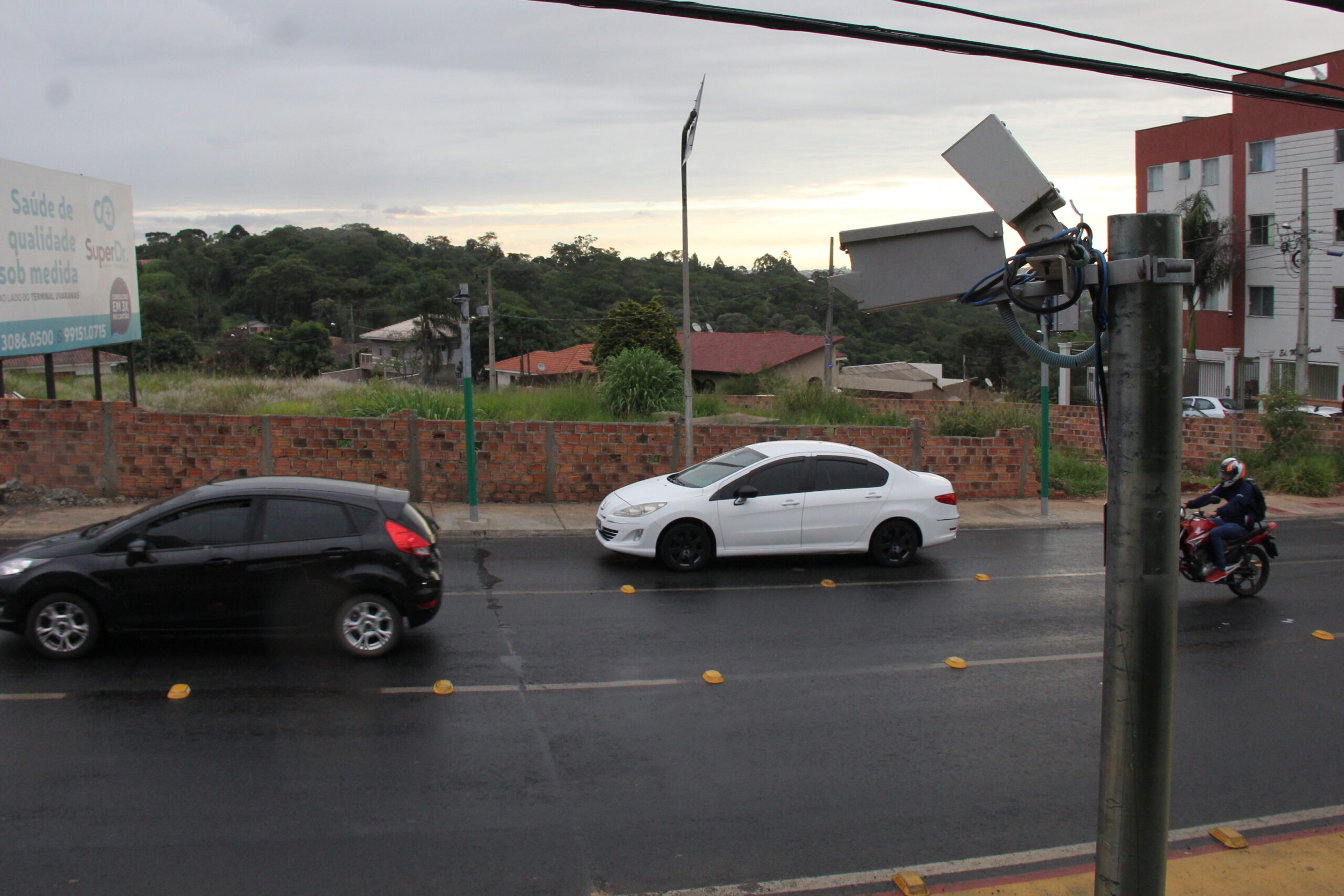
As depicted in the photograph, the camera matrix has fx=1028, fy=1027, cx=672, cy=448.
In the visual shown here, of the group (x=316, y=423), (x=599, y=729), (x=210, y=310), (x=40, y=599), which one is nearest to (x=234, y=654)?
(x=40, y=599)

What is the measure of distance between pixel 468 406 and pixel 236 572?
21.8 feet

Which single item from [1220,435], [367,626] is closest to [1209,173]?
[1220,435]

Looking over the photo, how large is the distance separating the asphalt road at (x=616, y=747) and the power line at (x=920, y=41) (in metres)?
4.59

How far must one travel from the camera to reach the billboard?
1605cm

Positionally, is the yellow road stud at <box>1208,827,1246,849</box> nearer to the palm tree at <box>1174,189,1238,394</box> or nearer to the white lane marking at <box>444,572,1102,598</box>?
the white lane marking at <box>444,572,1102,598</box>

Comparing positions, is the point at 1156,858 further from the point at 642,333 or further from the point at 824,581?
the point at 642,333

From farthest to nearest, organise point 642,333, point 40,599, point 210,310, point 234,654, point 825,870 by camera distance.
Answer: point 210,310 → point 642,333 → point 234,654 → point 40,599 → point 825,870

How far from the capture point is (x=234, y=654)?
8.73m

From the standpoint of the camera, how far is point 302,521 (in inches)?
342

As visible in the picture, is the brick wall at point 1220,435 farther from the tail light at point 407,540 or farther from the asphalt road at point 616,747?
the tail light at point 407,540

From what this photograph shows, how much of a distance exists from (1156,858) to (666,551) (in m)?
8.43

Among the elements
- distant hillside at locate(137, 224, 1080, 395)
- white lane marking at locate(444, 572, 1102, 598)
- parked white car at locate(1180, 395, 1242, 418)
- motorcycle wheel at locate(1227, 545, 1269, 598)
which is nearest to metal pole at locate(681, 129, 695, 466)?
white lane marking at locate(444, 572, 1102, 598)

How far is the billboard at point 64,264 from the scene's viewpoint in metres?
16.0

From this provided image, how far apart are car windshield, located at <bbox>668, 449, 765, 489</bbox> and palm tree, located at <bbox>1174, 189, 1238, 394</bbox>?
36238 millimetres
